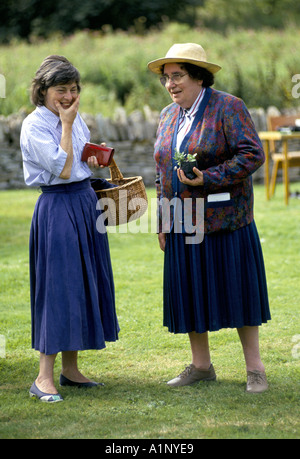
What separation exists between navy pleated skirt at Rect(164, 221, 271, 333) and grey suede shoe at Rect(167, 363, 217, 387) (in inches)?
12.7

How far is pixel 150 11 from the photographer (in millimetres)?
30250

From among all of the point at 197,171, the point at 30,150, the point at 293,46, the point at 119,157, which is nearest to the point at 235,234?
the point at 197,171

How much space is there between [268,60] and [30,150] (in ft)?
40.2

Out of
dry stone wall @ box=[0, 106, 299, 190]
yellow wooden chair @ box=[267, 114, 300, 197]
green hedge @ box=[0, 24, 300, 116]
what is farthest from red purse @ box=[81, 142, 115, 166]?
green hedge @ box=[0, 24, 300, 116]

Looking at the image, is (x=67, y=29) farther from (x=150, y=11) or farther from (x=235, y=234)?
(x=235, y=234)

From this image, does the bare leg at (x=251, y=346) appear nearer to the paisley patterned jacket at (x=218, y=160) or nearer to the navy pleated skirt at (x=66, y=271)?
the paisley patterned jacket at (x=218, y=160)

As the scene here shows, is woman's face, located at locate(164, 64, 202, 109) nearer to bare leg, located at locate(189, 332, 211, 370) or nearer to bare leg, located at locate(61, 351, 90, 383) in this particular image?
bare leg, located at locate(189, 332, 211, 370)

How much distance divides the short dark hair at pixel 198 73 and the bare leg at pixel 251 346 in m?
1.48

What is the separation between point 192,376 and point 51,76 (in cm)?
198

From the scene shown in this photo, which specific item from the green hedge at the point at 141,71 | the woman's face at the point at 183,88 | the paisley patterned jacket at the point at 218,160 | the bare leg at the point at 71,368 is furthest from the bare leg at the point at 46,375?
the green hedge at the point at 141,71

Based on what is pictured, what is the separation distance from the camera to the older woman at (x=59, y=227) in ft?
12.9

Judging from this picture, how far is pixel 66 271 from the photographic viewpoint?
4.02 m

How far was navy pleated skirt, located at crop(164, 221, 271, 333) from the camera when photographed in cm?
407

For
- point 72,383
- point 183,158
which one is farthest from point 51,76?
point 72,383
